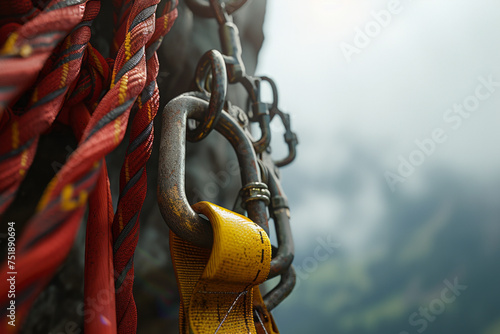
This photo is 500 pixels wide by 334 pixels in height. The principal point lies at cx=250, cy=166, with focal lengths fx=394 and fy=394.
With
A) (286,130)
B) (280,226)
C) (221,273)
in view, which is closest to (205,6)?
(286,130)

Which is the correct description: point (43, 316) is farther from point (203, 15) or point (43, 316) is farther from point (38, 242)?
point (203, 15)

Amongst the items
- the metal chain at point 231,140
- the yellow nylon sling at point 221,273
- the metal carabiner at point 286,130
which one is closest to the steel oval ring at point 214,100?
the metal chain at point 231,140

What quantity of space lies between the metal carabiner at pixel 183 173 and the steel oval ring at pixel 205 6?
0.91ft

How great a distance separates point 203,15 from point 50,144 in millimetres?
405

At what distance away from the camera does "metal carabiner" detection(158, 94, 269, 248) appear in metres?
0.38

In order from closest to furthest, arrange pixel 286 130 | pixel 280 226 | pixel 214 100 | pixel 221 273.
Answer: pixel 221 273, pixel 214 100, pixel 280 226, pixel 286 130

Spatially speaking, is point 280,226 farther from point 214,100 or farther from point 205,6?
point 205,6

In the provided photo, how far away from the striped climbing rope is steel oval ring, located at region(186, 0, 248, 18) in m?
0.24

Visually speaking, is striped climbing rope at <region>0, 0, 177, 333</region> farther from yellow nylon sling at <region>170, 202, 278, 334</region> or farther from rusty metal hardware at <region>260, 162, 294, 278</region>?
rusty metal hardware at <region>260, 162, 294, 278</region>

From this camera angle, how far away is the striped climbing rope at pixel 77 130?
0.72 feet

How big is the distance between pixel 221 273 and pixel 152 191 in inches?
8.7

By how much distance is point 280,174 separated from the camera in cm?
81

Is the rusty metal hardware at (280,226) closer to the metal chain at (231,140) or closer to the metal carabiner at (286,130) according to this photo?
the metal chain at (231,140)

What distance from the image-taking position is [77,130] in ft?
1.27
